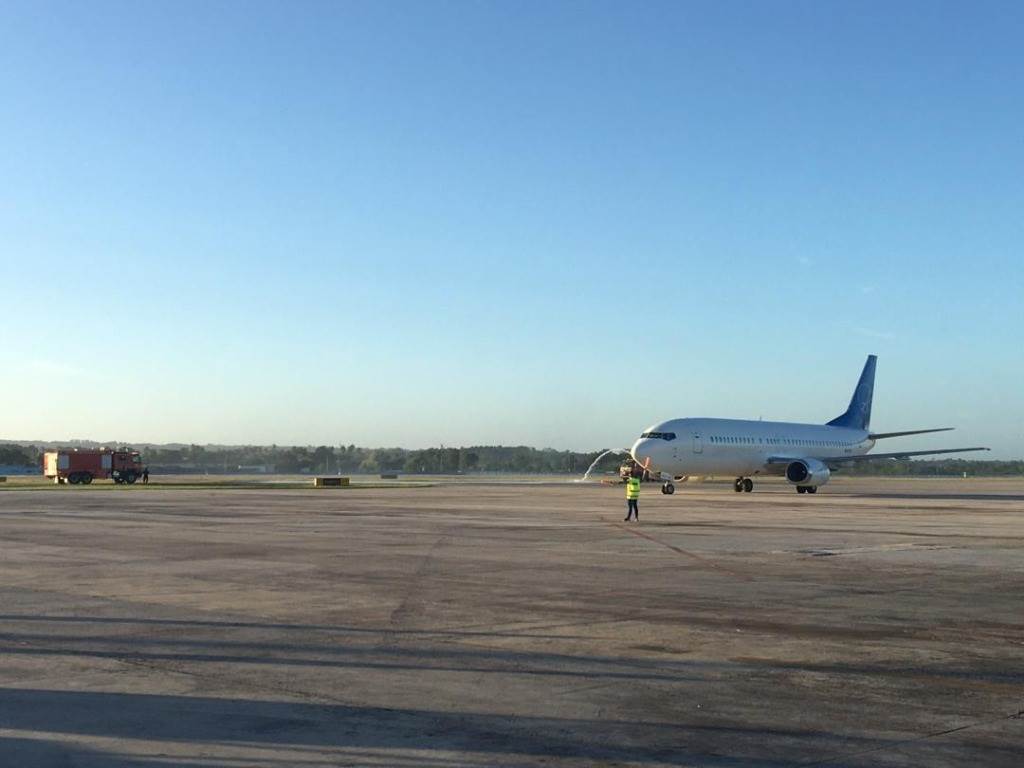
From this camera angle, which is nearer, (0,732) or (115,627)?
(0,732)

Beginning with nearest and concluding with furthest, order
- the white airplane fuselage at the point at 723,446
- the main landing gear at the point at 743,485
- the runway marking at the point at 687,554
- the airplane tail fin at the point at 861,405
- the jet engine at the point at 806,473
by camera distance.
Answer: the runway marking at the point at 687,554
the white airplane fuselage at the point at 723,446
the jet engine at the point at 806,473
the main landing gear at the point at 743,485
the airplane tail fin at the point at 861,405

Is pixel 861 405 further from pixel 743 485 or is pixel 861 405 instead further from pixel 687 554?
pixel 687 554

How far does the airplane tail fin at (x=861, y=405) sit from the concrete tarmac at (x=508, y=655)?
55.7 m

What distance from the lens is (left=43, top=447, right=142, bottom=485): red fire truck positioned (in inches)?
3029

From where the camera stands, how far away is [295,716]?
7672 millimetres

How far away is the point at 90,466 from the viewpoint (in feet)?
255

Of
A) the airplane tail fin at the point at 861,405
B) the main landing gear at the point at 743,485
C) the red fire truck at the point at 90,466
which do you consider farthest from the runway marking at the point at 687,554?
the red fire truck at the point at 90,466

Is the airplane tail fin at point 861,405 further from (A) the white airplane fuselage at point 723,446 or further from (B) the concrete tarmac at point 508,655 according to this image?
(B) the concrete tarmac at point 508,655

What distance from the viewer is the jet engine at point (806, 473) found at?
191 feet

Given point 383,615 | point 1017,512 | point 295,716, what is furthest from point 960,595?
point 1017,512

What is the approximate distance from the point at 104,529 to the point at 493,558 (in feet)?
40.4

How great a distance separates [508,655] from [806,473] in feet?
166

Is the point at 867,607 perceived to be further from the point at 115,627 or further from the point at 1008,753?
the point at 115,627

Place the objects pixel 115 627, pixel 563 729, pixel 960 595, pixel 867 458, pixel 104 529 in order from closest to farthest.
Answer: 1. pixel 563 729
2. pixel 115 627
3. pixel 960 595
4. pixel 104 529
5. pixel 867 458
